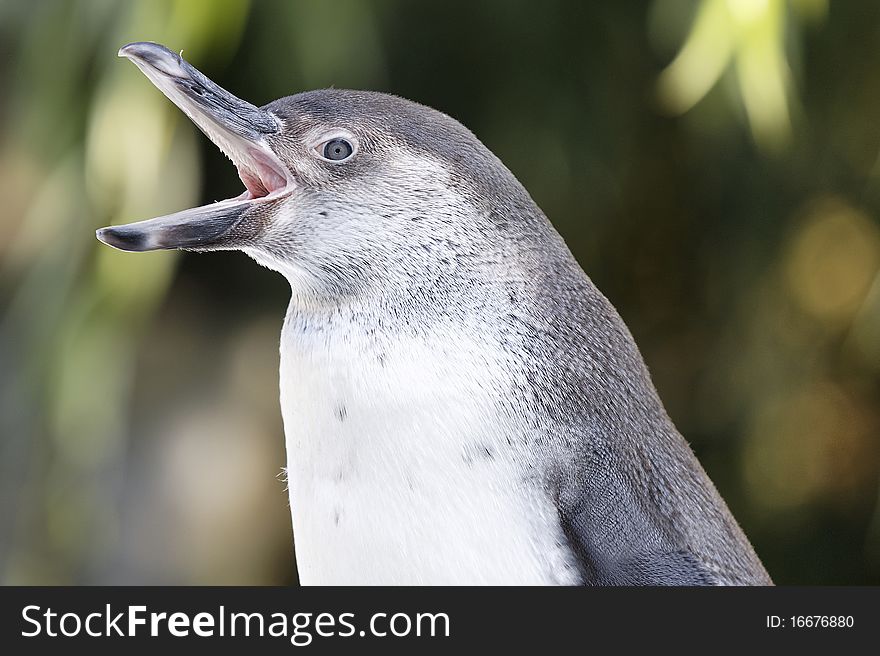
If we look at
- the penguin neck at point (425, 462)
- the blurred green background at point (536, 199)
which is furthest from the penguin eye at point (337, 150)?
the blurred green background at point (536, 199)

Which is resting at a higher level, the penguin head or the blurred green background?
the blurred green background

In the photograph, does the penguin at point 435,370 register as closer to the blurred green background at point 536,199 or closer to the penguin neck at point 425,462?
the penguin neck at point 425,462

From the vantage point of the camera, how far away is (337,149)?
2.22 feet

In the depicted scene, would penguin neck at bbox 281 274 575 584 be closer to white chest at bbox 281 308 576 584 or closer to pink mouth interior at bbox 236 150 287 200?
white chest at bbox 281 308 576 584

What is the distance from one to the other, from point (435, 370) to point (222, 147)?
8.3 inches

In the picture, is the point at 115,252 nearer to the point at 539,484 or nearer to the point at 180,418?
the point at 180,418

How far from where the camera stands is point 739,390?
5.17 feet

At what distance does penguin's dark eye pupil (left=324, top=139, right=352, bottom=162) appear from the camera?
68cm

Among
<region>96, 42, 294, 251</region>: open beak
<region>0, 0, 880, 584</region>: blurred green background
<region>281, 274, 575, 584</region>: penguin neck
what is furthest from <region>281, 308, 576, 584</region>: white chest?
<region>0, 0, 880, 584</region>: blurred green background

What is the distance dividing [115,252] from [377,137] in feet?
2.55

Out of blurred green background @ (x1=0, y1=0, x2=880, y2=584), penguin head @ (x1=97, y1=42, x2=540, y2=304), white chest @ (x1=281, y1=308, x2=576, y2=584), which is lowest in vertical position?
white chest @ (x1=281, y1=308, x2=576, y2=584)

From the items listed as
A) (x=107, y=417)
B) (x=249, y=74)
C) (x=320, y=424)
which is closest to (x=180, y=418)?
(x=107, y=417)

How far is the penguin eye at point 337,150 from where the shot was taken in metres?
0.68

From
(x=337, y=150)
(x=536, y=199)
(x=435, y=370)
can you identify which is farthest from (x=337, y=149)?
(x=536, y=199)
